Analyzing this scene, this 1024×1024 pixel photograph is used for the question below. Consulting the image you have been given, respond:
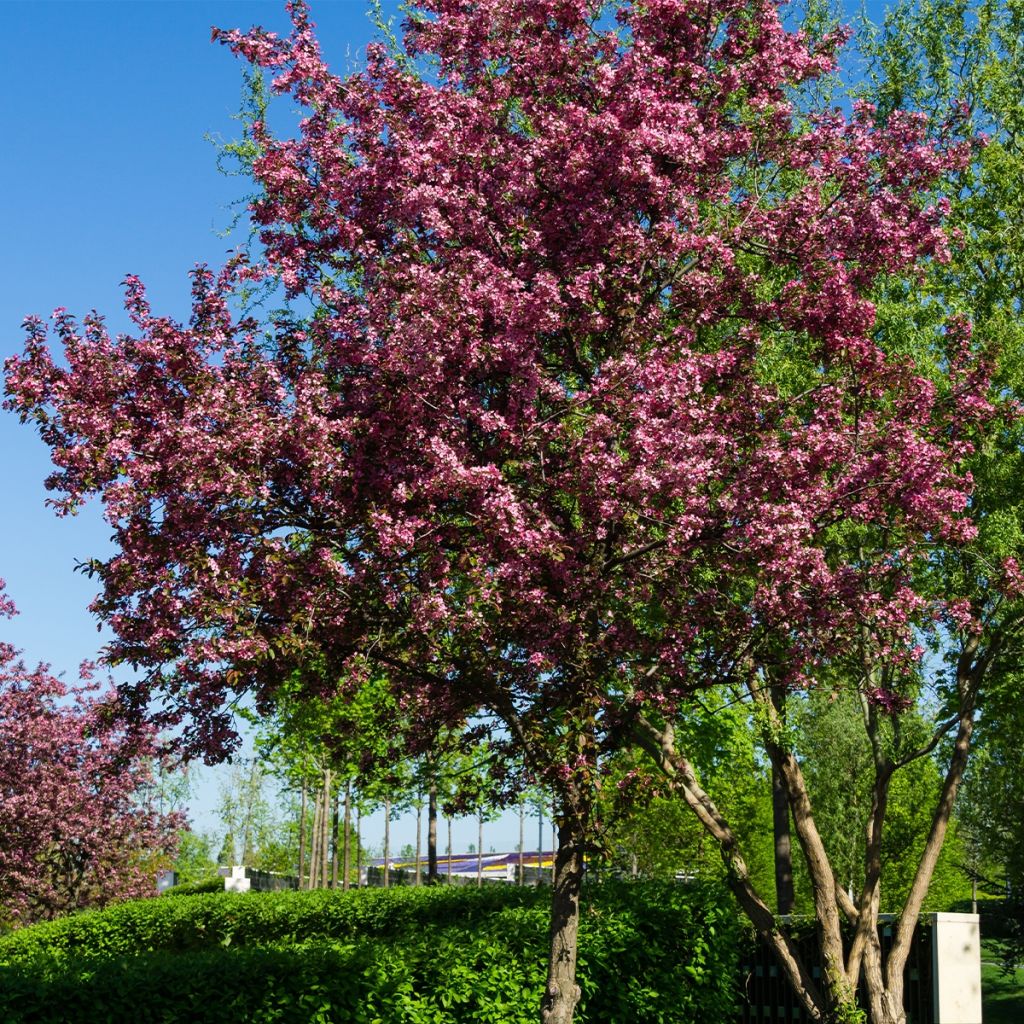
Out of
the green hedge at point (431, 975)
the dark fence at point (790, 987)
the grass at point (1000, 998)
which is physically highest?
the green hedge at point (431, 975)

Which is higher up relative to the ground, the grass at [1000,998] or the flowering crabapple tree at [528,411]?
the flowering crabapple tree at [528,411]

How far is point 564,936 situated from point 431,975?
1649mm

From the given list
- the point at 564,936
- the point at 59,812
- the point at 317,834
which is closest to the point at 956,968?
the point at 564,936

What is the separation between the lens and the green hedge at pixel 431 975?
1045 centimetres

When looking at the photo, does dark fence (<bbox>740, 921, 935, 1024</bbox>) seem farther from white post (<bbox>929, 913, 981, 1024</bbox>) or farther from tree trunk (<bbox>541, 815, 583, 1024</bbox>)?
tree trunk (<bbox>541, 815, 583, 1024</bbox>)

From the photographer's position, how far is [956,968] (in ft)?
55.8

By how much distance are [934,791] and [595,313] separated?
3326 cm

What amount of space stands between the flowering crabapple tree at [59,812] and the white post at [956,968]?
683 inches

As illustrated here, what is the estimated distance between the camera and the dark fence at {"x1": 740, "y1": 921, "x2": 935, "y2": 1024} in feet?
56.7

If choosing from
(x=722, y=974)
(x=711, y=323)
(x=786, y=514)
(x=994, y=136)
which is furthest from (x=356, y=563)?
(x=994, y=136)

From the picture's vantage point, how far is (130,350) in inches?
392

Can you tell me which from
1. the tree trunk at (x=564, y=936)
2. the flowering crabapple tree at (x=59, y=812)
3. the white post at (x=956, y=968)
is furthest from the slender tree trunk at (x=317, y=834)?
the tree trunk at (x=564, y=936)

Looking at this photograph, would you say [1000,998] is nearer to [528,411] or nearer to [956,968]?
[956,968]

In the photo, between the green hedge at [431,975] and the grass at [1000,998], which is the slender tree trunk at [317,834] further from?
the green hedge at [431,975]
